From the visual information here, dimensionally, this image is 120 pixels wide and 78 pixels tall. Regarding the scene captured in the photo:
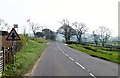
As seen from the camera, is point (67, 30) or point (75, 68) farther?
point (67, 30)

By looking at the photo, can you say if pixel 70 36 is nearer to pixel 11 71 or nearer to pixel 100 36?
pixel 100 36

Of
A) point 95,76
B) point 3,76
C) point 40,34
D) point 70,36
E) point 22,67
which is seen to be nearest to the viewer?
point 3,76

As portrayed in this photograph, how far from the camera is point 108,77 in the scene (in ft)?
57.7

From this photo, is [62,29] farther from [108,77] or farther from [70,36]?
[108,77]

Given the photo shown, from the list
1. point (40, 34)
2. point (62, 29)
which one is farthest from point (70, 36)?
point (40, 34)

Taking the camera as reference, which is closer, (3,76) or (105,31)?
(3,76)

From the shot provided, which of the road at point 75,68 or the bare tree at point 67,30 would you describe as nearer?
the road at point 75,68

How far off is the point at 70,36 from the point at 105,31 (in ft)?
60.8

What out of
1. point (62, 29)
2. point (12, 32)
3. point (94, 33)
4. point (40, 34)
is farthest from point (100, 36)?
point (12, 32)

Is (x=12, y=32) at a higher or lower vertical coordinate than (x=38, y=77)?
higher

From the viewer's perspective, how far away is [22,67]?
21.2m

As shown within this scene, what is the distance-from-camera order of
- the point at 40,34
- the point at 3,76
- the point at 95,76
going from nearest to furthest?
the point at 3,76, the point at 95,76, the point at 40,34

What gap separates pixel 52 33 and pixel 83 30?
18156 millimetres

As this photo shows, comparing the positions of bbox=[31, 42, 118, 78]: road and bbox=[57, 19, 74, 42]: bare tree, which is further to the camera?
bbox=[57, 19, 74, 42]: bare tree
